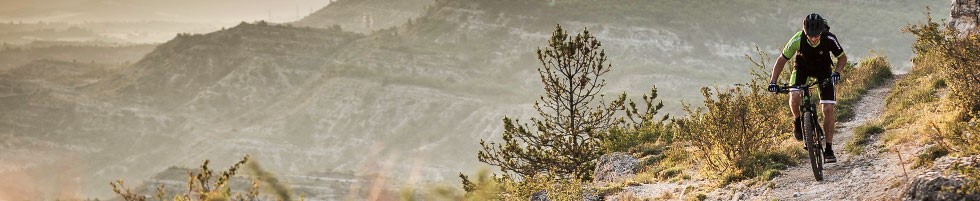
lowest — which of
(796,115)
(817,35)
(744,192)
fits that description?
(744,192)

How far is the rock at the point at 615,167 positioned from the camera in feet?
52.0

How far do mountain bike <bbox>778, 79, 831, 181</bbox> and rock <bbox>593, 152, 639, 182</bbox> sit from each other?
492cm

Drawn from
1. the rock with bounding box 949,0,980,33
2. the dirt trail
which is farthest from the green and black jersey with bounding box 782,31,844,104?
the rock with bounding box 949,0,980,33

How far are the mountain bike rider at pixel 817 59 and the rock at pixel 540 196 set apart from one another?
13.9 feet

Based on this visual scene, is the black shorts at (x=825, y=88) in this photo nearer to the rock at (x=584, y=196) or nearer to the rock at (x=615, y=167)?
the rock at (x=584, y=196)

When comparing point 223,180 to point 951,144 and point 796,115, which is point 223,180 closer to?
point 796,115

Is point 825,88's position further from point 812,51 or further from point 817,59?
point 812,51

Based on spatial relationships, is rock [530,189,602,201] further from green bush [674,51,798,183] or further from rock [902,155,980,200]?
rock [902,155,980,200]

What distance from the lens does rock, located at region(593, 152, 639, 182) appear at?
1586 centimetres

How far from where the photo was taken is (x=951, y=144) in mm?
10547

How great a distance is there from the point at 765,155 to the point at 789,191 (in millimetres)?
1899

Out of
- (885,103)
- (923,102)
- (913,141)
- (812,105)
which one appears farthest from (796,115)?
(885,103)

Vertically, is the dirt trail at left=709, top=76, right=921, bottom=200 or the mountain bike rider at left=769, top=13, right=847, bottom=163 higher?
the mountain bike rider at left=769, top=13, right=847, bottom=163

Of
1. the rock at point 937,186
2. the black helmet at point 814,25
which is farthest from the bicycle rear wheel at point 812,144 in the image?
the rock at point 937,186
